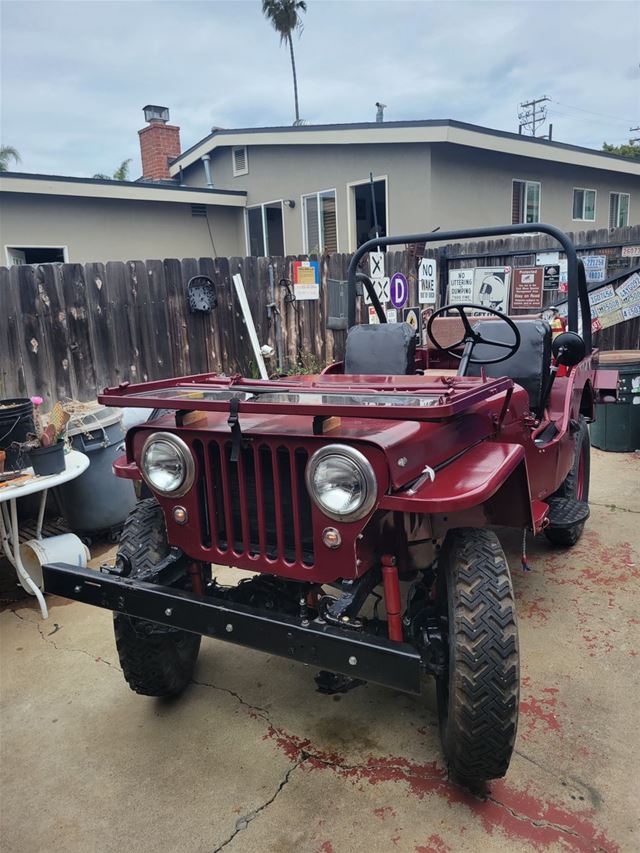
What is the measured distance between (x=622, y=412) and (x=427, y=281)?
3.57 meters

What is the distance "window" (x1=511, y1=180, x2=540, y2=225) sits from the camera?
13.1 meters

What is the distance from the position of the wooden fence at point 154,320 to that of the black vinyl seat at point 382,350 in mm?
3667

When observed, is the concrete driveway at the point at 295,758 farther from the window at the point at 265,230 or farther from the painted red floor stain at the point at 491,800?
the window at the point at 265,230

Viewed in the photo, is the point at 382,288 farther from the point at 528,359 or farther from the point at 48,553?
the point at 48,553

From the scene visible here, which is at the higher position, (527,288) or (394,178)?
(394,178)

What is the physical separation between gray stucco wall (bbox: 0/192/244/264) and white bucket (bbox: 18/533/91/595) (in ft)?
30.1

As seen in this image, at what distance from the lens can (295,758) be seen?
7.90 ft

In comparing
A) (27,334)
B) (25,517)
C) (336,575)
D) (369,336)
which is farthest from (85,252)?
(336,575)

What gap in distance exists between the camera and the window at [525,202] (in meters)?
13.1

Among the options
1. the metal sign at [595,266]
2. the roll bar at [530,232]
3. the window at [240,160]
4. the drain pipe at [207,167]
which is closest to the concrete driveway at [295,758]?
the roll bar at [530,232]

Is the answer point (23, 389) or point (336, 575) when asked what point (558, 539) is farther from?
point (23, 389)

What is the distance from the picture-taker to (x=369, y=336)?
3619mm

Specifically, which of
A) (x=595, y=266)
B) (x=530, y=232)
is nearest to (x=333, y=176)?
(x=595, y=266)

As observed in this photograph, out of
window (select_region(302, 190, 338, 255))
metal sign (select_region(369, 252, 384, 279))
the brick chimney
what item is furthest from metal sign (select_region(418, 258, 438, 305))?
the brick chimney
